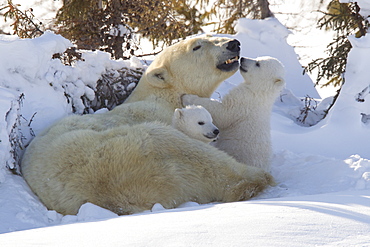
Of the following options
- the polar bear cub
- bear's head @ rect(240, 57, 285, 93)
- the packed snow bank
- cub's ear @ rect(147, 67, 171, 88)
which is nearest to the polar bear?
bear's head @ rect(240, 57, 285, 93)

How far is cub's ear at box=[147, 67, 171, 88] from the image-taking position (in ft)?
17.8

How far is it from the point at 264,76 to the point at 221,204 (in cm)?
244

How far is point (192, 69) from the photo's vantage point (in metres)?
5.42

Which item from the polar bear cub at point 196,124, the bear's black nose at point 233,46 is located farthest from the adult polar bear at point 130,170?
the bear's black nose at point 233,46

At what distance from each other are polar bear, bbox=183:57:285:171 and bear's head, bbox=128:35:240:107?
0.14 metres

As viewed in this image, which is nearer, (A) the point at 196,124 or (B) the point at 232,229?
(B) the point at 232,229

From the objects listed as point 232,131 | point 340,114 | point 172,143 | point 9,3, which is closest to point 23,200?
point 172,143

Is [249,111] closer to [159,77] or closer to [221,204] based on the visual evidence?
[159,77]

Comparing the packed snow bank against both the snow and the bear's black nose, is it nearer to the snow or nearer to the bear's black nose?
the snow

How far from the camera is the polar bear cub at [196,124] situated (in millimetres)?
Result: 4691

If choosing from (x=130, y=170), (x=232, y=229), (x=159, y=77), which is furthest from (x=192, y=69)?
(x=232, y=229)

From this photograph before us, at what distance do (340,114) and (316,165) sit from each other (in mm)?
2120

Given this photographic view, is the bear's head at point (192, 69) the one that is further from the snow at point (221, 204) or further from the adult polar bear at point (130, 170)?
the adult polar bear at point (130, 170)

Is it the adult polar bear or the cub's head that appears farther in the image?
the cub's head
